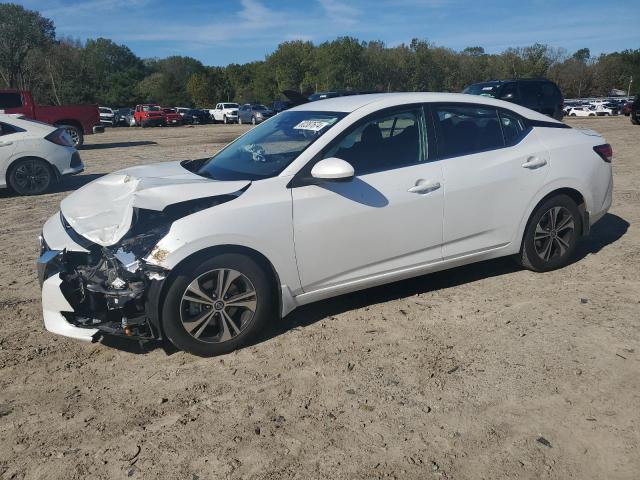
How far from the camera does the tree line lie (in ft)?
184

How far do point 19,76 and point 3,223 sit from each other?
186 feet

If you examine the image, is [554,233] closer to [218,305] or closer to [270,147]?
[270,147]

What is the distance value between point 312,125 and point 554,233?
2.47m

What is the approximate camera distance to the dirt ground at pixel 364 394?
2721 millimetres

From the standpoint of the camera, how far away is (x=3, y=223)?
786 cm

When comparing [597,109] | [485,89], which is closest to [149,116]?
[485,89]

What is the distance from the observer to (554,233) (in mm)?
5059

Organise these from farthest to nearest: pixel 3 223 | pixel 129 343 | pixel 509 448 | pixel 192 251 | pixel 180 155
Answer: pixel 180 155 → pixel 3 223 → pixel 129 343 → pixel 192 251 → pixel 509 448

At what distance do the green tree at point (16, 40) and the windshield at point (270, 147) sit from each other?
59.7m

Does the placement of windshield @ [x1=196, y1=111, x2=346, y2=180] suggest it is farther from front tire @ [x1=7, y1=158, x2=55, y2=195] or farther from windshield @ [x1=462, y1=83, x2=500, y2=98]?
windshield @ [x1=462, y1=83, x2=500, y2=98]

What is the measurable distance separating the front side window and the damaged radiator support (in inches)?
60.7

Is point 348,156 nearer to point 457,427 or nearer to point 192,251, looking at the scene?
point 192,251

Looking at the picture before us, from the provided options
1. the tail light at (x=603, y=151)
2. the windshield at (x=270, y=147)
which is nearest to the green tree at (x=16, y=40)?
the windshield at (x=270, y=147)

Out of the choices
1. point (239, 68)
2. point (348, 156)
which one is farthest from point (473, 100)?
point (239, 68)
